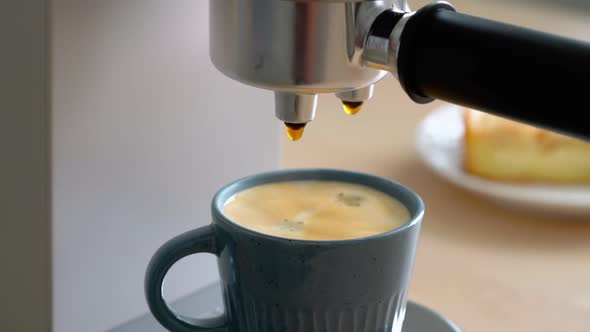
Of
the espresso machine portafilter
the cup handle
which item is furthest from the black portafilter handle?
the cup handle

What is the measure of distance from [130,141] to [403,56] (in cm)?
16

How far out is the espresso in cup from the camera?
361mm

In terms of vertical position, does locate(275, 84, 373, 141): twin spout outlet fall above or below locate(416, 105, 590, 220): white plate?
above

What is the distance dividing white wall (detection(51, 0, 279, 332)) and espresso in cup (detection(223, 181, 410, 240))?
0.19 ft

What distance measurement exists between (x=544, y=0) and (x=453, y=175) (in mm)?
476

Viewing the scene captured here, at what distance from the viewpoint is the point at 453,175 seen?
1.99 feet

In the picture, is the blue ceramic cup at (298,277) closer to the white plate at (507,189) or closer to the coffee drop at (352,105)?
the coffee drop at (352,105)

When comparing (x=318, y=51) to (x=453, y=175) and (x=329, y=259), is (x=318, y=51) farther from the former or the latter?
(x=453, y=175)

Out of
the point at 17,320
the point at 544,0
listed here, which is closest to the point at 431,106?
the point at 544,0

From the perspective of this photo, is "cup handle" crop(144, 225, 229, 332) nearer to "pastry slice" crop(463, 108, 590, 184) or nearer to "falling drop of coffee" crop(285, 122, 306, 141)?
"falling drop of coffee" crop(285, 122, 306, 141)

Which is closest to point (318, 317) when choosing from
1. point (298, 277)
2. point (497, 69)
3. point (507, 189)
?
point (298, 277)

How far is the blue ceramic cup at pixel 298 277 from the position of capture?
34 centimetres

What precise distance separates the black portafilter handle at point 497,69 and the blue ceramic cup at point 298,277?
0.07 metres

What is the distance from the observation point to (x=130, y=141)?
404 mm
